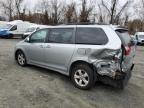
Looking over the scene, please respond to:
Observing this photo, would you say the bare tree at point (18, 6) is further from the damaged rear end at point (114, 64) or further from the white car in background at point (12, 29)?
the damaged rear end at point (114, 64)

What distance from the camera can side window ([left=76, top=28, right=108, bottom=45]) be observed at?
498 cm

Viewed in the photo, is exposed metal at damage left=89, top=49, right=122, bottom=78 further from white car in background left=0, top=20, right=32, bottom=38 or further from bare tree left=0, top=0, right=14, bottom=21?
bare tree left=0, top=0, right=14, bottom=21

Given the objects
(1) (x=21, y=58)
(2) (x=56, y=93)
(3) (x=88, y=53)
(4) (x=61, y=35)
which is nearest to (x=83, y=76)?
(3) (x=88, y=53)

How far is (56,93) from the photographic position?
495 cm

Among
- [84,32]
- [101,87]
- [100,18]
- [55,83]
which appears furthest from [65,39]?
[100,18]

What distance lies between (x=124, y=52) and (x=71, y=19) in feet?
118

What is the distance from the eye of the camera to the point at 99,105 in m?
4.42

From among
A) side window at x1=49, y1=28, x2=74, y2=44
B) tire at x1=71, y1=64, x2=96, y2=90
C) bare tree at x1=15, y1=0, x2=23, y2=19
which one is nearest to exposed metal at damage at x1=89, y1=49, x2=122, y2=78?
tire at x1=71, y1=64, x2=96, y2=90

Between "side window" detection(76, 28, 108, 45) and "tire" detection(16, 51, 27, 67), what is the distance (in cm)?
276

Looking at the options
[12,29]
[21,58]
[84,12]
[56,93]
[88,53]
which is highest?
[84,12]

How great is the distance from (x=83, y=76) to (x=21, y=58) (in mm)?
3147

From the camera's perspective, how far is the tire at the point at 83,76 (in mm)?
5053

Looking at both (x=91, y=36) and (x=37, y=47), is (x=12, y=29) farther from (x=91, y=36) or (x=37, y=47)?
(x=91, y=36)

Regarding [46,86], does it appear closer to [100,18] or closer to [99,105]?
[99,105]
